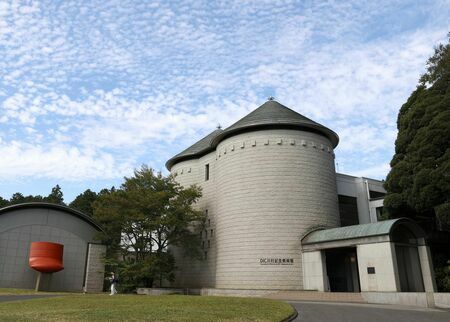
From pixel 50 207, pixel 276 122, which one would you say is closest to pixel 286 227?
pixel 276 122

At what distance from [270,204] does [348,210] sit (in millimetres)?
10578

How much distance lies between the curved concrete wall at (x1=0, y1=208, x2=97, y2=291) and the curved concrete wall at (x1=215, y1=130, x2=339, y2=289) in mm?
11901

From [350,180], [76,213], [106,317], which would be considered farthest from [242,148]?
[106,317]

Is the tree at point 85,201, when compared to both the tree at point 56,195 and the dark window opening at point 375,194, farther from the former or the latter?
the dark window opening at point 375,194

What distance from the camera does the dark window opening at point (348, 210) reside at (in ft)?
109

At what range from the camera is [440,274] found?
76.7ft

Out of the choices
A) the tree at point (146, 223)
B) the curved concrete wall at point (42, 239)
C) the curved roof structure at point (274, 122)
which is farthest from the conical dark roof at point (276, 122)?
the curved concrete wall at point (42, 239)

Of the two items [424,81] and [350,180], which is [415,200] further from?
[350,180]

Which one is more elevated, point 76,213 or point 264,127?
point 264,127

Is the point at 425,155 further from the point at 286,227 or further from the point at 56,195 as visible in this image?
the point at 56,195

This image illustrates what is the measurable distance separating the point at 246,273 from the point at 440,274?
38.7 feet

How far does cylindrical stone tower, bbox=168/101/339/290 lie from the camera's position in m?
25.6

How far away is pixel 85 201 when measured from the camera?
64250 millimetres

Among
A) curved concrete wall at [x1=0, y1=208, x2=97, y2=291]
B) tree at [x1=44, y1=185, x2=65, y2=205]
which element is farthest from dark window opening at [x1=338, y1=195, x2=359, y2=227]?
tree at [x1=44, y1=185, x2=65, y2=205]
